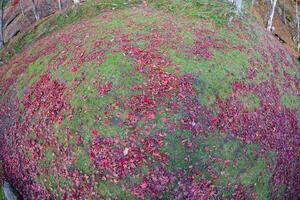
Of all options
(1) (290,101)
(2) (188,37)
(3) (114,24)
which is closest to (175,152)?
(2) (188,37)

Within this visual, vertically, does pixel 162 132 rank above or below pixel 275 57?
above

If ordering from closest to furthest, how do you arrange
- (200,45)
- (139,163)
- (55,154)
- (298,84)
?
(139,163)
(55,154)
(200,45)
(298,84)

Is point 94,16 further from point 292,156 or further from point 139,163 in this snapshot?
point 292,156

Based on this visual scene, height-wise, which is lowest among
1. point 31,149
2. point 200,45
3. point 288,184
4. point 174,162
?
point 288,184

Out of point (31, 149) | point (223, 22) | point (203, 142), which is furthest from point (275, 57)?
point (31, 149)

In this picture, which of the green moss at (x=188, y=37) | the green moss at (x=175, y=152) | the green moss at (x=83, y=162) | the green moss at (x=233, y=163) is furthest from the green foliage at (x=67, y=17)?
the green moss at (x=233, y=163)
